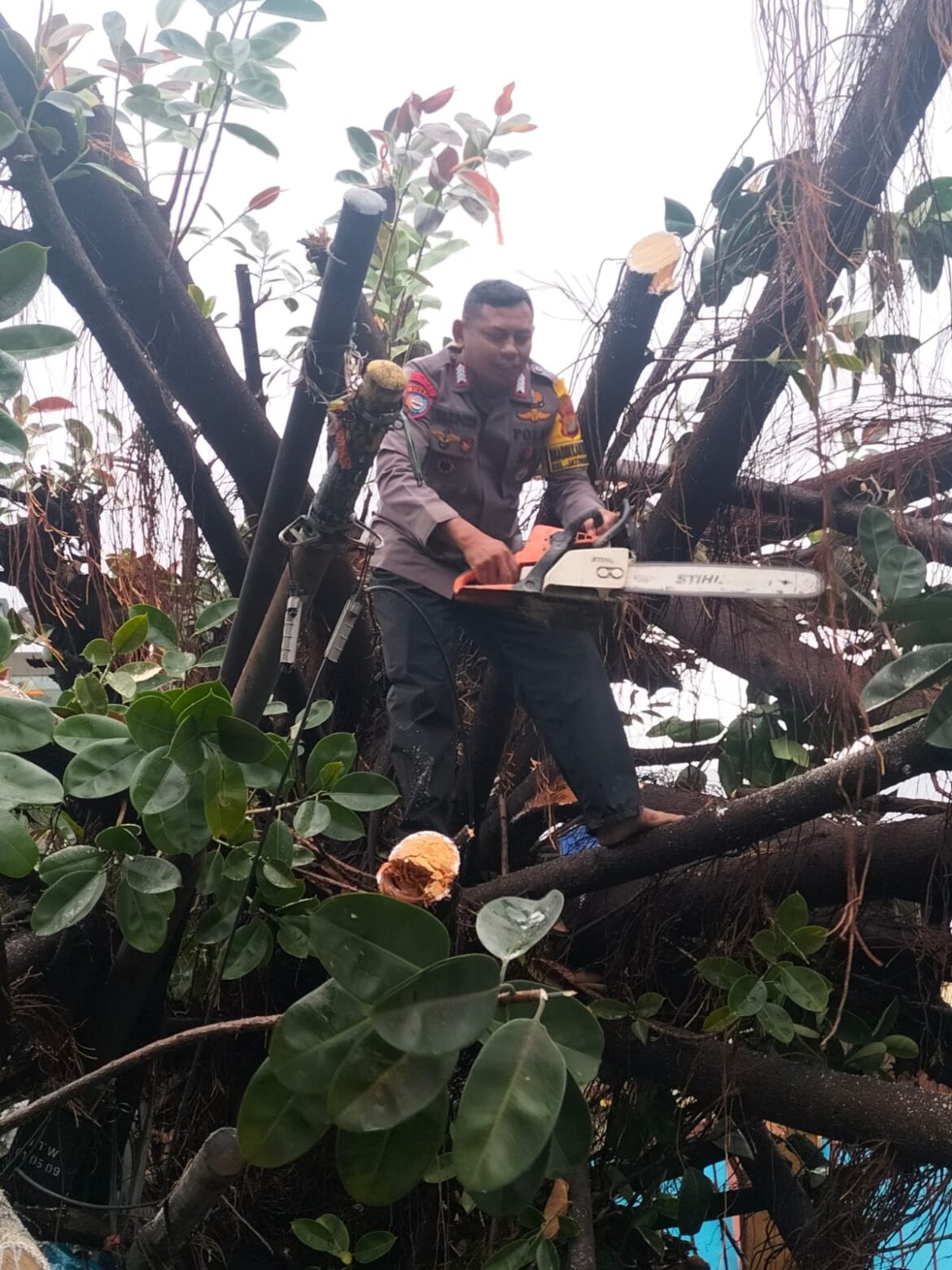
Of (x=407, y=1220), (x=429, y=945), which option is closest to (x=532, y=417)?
(x=429, y=945)

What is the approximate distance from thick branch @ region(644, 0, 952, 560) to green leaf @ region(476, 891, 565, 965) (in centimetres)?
94

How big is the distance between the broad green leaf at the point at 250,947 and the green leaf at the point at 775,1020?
762 mm

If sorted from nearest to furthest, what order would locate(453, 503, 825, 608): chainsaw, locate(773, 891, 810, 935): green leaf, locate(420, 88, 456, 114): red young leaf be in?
1. locate(453, 503, 825, 608): chainsaw
2. locate(773, 891, 810, 935): green leaf
3. locate(420, 88, 456, 114): red young leaf

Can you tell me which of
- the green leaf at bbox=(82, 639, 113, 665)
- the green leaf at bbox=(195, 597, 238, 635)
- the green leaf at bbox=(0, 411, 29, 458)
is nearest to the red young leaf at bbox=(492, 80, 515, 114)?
the green leaf at bbox=(195, 597, 238, 635)

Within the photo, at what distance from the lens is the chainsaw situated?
4.97 ft

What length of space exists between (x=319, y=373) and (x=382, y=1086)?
2.38ft

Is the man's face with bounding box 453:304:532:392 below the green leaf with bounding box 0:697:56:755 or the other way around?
the other way around

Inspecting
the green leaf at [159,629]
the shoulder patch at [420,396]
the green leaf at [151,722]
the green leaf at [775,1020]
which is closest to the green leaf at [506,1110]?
the green leaf at [151,722]

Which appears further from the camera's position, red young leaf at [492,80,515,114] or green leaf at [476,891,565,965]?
red young leaf at [492,80,515,114]

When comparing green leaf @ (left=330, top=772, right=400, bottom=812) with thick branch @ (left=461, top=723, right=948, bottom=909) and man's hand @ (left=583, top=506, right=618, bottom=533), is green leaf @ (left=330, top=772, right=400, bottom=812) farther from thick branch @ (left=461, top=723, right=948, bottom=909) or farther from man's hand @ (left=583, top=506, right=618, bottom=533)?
man's hand @ (left=583, top=506, right=618, bottom=533)

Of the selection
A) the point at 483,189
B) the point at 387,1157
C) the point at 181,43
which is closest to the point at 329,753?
the point at 387,1157

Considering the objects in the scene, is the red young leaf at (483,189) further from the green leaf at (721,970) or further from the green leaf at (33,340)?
the green leaf at (721,970)

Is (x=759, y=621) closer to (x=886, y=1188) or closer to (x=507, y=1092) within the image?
(x=886, y=1188)

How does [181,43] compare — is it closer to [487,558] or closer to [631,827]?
[487,558]
